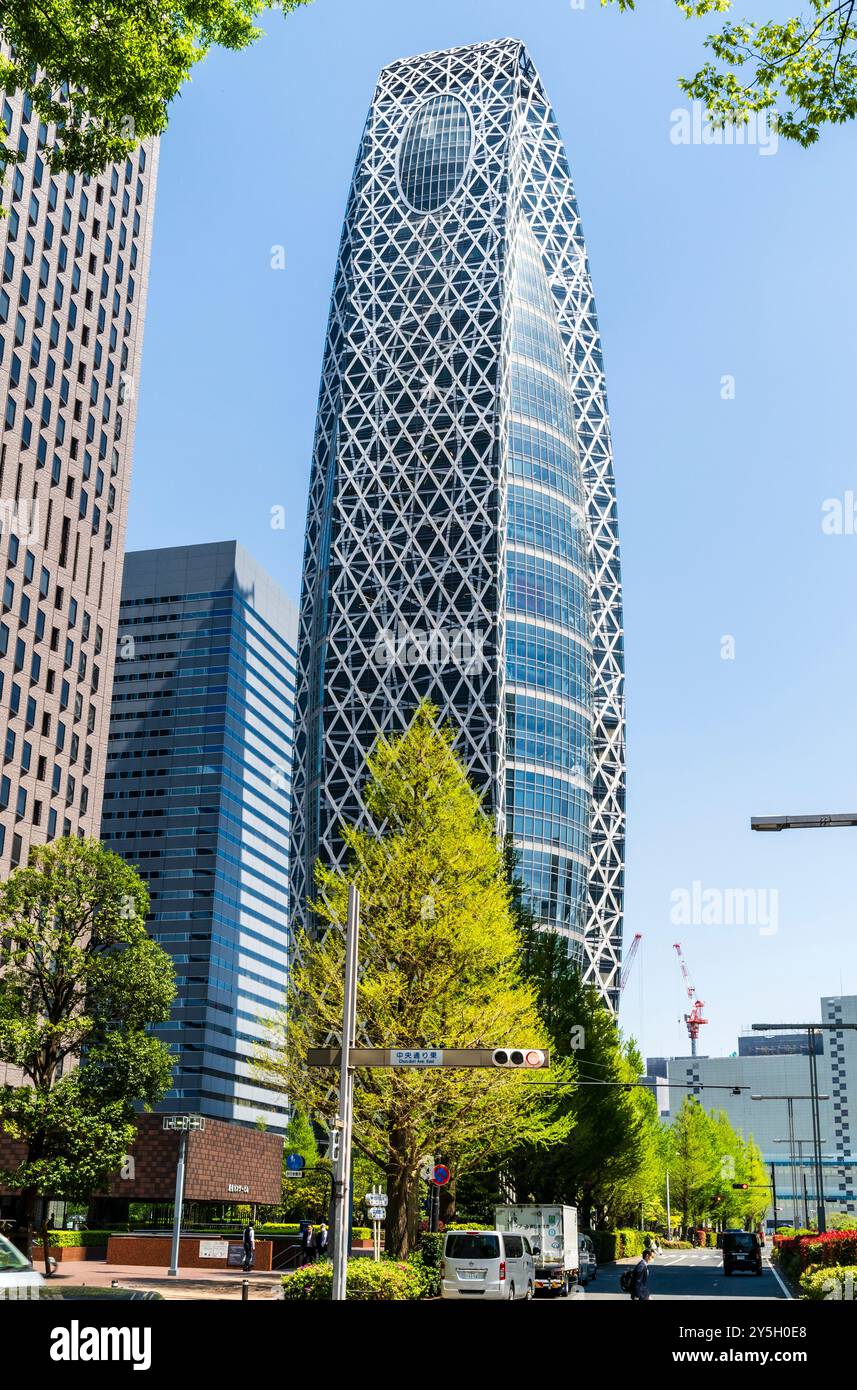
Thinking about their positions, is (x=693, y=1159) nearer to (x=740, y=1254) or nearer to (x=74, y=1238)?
(x=740, y=1254)

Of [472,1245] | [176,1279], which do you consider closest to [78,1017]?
[176,1279]

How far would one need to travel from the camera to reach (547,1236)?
44781 mm

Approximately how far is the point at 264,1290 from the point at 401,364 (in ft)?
394

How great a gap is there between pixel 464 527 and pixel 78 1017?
→ 320 ft

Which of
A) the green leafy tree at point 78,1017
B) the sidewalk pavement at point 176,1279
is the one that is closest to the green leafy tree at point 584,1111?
the sidewalk pavement at point 176,1279

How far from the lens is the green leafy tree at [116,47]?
15.1 meters

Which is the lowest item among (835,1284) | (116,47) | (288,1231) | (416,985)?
(288,1231)

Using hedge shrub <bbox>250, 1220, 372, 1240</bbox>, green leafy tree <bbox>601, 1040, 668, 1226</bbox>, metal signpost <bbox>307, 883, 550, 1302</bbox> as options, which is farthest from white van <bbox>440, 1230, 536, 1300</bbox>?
green leafy tree <bbox>601, 1040, 668, 1226</bbox>

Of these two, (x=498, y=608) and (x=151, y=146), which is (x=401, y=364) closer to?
(x=498, y=608)

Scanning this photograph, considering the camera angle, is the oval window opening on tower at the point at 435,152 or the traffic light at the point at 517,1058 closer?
the traffic light at the point at 517,1058

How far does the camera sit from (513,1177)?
61469 millimetres

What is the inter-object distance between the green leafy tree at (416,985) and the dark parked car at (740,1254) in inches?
1214

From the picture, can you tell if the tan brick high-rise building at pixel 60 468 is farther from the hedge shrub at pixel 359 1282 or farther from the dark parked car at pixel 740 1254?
the hedge shrub at pixel 359 1282

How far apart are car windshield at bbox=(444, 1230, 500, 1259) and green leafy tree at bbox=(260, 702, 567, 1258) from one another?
9.59ft
